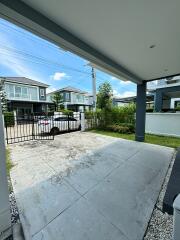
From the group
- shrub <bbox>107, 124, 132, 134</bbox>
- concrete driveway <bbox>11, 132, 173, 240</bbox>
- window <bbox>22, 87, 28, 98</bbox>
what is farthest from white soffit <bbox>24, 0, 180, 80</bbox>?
window <bbox>22, 87, 28, 98</bbox>

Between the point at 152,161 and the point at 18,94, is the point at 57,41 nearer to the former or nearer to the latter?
the point at 152,161

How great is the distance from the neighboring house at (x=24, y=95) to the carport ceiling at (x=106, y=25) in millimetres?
17693

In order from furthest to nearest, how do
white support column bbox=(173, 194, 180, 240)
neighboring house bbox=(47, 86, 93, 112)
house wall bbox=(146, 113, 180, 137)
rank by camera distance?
neighboring house bbox=(47, 86, 93, 112), house wall bbox=(146, 113, 180, 137), white support column bbox=(173, 194, 180, 240)

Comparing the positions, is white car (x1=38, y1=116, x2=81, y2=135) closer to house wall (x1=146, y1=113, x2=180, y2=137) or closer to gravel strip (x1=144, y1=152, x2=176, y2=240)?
house wall (x1=146, y1=113, x2=180, y2=137)

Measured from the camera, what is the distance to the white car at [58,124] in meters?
8.10

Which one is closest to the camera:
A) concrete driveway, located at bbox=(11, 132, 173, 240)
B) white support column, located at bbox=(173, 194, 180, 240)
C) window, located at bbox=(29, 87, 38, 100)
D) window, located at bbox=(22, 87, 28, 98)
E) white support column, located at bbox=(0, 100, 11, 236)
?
white support column, located at bbox=(173, 194, 180, 240)

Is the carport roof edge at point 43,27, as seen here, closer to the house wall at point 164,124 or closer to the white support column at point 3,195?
the white support column at point 3,195

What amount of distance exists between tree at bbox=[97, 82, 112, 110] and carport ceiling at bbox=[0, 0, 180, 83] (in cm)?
654

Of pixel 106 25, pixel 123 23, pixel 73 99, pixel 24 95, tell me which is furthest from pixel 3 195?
pixel 73 99

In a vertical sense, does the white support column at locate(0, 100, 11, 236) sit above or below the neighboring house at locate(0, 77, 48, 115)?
below

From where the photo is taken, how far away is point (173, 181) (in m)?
2.65

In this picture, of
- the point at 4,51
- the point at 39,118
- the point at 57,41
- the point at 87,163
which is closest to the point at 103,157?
the point at 87,163

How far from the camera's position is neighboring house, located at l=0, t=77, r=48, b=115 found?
60.3 feet

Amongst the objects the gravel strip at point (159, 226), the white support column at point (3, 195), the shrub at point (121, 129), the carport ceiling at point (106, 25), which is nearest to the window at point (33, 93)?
the shrub at point (121, 129)
